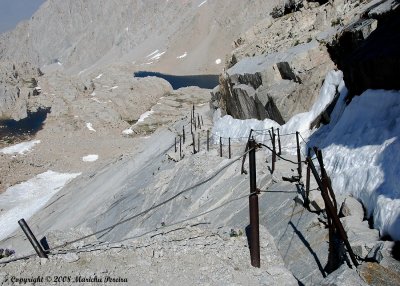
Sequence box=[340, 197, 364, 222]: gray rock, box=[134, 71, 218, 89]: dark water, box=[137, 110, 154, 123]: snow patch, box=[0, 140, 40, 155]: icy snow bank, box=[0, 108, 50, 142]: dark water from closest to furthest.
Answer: box=[340, 197, 364, 222]: gray rock → box=[0, 140, 40, 155]: icy snow bank → box=[0, 108, 50, 142]: dark water → box=[137, 110, 154, 123]: snow patch → box=[134, 71, 218, 89]: dark water

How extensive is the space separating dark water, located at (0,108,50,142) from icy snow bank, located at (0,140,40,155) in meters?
3.63

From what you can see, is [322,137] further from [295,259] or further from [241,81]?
[241,81]

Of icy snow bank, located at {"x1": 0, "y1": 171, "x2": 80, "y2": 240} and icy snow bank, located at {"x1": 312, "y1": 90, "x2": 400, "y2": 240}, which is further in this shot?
icy snow bank, located at {"x1": 0, "y1": 171, "x2": 80, "y2": 240}

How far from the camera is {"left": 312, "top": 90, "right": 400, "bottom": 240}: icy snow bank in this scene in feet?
34.1

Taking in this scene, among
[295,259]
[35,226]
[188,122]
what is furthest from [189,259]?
[188,122]

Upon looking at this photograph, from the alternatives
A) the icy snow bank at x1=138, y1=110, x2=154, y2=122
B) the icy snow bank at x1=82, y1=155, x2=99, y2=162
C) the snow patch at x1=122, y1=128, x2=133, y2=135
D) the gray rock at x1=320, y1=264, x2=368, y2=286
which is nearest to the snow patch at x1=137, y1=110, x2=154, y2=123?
the icy snow bank at x1=138, y1=110, x2=154, y2=122

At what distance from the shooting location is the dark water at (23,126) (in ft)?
234

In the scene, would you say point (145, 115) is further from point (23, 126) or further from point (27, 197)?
point (27, 197)

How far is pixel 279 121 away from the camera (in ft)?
80.1

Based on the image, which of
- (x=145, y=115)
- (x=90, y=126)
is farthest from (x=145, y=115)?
(x=90, y=126)

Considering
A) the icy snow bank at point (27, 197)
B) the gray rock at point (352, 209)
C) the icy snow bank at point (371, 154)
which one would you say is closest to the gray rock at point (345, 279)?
the icy snow bank at point (371, 154)

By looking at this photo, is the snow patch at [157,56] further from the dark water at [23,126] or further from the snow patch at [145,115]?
the snow patch at [145,115]

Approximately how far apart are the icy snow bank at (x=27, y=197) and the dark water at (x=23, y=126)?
19.9 meters

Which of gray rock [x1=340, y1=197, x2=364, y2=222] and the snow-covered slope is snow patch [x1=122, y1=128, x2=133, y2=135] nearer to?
the snow-covered slope
